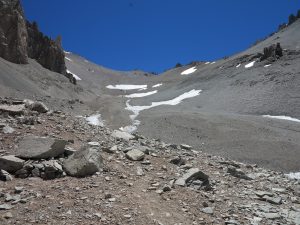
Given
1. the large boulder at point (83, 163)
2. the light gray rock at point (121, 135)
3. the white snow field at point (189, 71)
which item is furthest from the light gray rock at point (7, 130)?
the white snow field at point (189, 71)

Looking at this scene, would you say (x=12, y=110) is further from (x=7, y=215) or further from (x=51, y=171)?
(x=7, y=215)

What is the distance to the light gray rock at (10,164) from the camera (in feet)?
31.2

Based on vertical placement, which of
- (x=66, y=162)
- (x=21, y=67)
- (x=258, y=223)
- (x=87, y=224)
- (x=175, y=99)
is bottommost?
(x=258, y=223)

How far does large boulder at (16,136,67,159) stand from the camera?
33.0 ft

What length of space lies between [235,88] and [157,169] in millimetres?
60164

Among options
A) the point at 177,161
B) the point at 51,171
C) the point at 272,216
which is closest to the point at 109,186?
the point at 51,171

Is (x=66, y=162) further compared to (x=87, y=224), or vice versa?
(x=66, y=162)

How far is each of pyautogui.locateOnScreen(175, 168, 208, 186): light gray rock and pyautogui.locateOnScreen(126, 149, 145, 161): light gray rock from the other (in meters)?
1.73

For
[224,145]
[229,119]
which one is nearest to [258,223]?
[224,145]

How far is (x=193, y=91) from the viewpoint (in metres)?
77.9

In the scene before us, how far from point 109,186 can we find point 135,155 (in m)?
2.63

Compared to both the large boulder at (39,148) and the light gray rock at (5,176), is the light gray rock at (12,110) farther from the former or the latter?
the light gray rock at (5,176)

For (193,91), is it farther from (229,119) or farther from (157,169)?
(157,169)

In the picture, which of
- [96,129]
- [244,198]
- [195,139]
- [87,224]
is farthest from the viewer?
[195,139]
